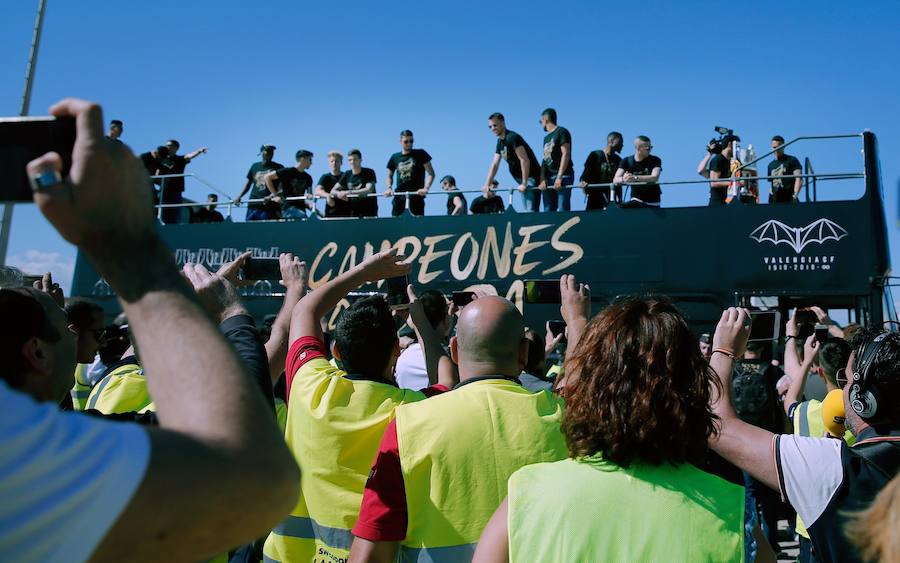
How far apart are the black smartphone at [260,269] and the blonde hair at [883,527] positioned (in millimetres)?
2123

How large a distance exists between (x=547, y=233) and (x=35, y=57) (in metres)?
9.99

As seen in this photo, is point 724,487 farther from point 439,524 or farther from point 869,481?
point 439,524

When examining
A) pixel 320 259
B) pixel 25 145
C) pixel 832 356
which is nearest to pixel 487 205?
pixel 320 259

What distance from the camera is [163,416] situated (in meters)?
0.89

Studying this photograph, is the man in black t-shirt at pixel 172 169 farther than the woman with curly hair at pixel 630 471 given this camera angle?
Yes

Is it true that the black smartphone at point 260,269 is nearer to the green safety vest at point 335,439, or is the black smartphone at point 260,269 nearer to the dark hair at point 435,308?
the green safety vest at point 335,439

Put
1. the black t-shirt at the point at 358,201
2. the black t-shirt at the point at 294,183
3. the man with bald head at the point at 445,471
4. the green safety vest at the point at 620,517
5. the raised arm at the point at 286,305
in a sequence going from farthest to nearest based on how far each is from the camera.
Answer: the black t-shirt at the point at 294,183, the black t-shirt at the point at 358,201, the raised arm at the point at 286,305, the man with bald head at the point at 445,471, the green safety vest at the point at 620,517

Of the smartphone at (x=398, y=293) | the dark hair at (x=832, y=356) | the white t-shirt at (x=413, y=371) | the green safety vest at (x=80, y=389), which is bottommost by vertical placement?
the green safety vest at (x=80, y=389)

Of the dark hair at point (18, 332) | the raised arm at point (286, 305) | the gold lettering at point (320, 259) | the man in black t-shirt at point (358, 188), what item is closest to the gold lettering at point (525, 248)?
the man in black t-shirt at point (358, 188)

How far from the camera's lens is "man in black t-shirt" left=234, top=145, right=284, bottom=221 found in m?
12.4

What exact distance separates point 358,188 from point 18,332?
35.0 feet

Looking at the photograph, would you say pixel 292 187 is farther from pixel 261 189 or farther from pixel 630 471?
pixel 630 471

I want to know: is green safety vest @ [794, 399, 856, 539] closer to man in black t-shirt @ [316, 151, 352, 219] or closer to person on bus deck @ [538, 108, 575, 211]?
person on bus deck @ [538, 108, 575, 211]

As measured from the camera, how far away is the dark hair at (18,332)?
4.50 ft
